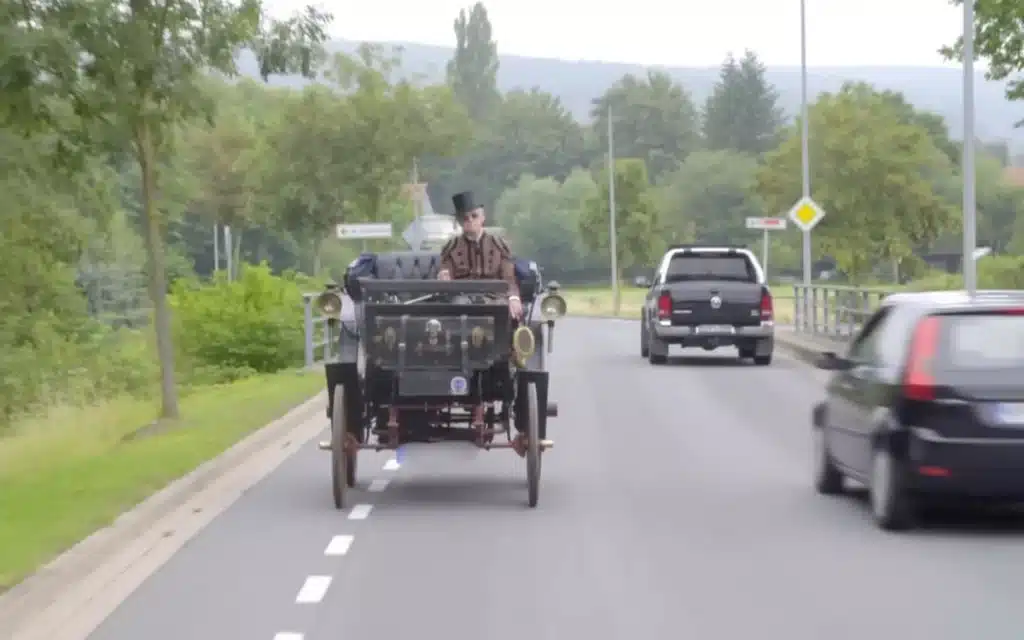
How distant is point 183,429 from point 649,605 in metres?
11.5

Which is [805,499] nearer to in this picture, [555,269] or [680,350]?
[680,350]

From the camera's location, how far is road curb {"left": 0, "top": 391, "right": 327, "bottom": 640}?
9.36 metres

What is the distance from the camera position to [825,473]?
14.9 m

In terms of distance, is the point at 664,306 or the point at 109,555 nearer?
the point at 109,555

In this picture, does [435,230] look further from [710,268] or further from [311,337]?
[311,337]

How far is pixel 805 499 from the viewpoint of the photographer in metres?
14.6

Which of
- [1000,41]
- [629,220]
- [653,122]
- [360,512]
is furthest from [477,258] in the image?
[653,122]

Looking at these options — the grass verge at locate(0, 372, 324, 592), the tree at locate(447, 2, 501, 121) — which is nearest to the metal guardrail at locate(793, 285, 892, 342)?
the grass verge at locate(0, 372, 324, 592)

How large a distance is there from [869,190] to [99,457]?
50.1 metres

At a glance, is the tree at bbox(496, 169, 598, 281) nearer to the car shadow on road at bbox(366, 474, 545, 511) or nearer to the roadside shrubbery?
the roadside shrubbery

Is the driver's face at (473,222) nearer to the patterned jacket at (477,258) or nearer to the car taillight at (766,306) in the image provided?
the patterned jacket at (477,258)

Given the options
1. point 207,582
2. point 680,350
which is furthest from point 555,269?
point 207,582

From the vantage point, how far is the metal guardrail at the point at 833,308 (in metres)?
33.1

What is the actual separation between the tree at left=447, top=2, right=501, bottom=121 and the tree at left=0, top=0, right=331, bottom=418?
173056mm
